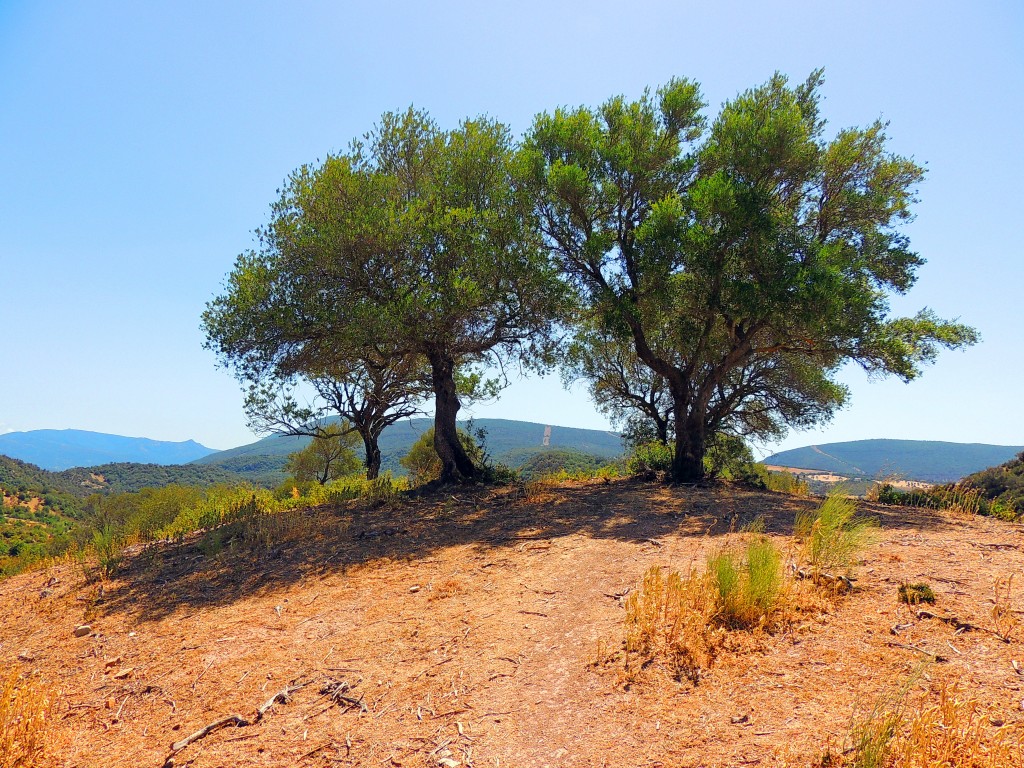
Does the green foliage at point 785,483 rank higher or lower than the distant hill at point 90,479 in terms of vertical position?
higher

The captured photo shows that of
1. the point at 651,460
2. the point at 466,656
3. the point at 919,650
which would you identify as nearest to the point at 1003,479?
the point at 651,460

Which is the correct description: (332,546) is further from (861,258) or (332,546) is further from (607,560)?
(861,258)

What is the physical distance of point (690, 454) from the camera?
616 inches

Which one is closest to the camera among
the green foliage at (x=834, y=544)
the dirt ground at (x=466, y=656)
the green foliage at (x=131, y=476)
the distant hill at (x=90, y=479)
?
the dirt ground at (x=466, y=656)

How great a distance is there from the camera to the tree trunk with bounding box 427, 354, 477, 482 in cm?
1505

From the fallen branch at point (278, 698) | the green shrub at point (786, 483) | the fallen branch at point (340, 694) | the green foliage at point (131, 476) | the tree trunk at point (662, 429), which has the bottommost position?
the green foliage at point (131, 476)

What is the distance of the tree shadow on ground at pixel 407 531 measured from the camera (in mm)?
7953

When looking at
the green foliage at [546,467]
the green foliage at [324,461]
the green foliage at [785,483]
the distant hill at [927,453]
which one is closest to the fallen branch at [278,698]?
the green foliage at [546,467]

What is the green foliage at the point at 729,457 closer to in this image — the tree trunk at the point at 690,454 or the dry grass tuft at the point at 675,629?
the tree trunk at the point at 690,454

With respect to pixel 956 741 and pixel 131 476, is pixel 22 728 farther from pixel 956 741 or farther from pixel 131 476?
pixel 131 476

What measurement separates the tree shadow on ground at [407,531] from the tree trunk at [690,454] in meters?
1.67

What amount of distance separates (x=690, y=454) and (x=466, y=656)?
40.1 ft

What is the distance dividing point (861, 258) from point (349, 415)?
17.8 metres

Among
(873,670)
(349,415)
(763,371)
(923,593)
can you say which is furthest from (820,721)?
(349,415)
